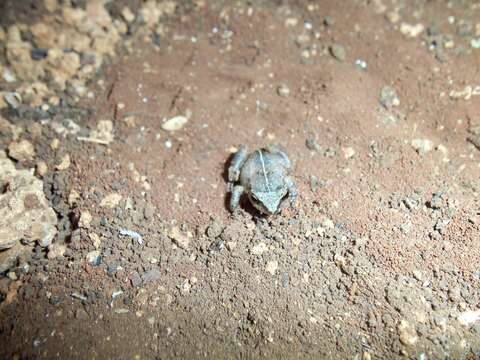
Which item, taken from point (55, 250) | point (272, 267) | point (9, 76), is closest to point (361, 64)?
point (272, 267)

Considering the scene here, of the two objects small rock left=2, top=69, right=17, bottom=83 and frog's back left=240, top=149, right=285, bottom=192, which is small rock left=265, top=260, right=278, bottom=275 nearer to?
frog's back left=240, top=149, right=285, bottom=192

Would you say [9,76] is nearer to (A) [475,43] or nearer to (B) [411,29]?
(B) [411,29]

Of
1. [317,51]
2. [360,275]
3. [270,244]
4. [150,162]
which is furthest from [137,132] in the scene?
[360,275]

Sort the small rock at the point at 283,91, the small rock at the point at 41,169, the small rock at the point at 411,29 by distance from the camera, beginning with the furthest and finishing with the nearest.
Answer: the small rock at the point at 411,29 → the small rock at the point at 283,91 → the small rock at the point at 41,169

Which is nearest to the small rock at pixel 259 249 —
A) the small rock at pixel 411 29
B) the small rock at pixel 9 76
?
the small rock at pixel 411 29

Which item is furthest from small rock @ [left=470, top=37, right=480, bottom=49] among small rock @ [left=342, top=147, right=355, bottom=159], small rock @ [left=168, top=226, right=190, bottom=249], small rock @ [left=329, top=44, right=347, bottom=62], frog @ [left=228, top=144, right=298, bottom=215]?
Result: small rock @ [left=168, top=226, right=190, bottom=249]

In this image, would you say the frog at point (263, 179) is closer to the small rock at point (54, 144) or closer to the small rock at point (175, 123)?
the small rock at point (175, 123)
